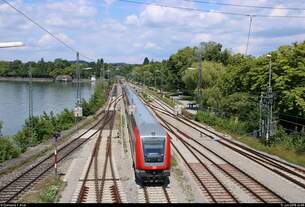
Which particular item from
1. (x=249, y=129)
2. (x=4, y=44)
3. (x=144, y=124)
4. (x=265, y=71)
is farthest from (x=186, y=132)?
(x=4, y=44)

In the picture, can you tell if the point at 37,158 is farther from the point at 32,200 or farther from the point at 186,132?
the point at 186,132

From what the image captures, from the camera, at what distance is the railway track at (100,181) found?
21.1m

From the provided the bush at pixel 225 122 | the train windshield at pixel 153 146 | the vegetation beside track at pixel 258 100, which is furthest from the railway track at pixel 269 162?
the train windshield at pixel 153 146

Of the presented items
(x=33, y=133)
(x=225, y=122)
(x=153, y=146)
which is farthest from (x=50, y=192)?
(x=225, y=122)

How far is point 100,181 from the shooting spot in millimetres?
24859

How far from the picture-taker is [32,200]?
21.1 meters

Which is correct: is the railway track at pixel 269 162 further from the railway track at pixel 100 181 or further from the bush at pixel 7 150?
the bush at pixel 7 150

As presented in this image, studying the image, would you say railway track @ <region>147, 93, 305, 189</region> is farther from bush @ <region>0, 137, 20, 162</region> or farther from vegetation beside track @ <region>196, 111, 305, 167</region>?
bush @ <region>0, 137, 20, 162</region>

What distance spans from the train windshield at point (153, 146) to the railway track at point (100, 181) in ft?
7.70

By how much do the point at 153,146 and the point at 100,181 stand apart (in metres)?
3.73

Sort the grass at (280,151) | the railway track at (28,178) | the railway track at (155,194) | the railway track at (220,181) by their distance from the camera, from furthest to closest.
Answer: the grass at (280,151), the railway track at (28,178), the railway track at (220,181), the railway track at (155,194)

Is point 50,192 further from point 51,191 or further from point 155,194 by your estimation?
point 155,194

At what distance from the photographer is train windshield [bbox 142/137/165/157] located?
75.8 ft

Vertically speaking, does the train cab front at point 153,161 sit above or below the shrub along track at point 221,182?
above
